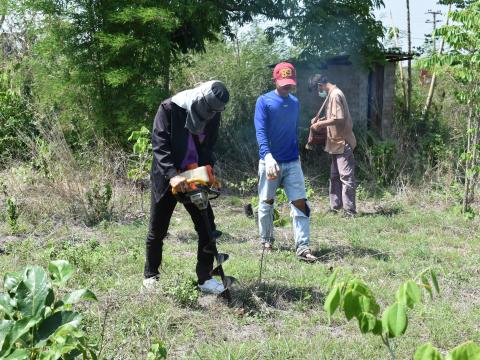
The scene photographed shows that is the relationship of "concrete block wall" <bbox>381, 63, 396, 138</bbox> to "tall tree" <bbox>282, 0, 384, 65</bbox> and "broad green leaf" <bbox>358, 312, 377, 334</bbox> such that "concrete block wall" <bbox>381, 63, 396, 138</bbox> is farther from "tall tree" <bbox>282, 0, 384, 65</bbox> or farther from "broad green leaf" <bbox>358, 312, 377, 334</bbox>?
"broad green leaf" <bbox>358, 312, 377, 334</bbox>

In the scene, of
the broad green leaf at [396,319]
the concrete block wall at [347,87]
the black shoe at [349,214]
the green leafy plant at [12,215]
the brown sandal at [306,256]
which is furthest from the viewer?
the concrete block wall at [347,87]

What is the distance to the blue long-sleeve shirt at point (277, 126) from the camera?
243 inches

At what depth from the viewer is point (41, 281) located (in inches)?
89.3

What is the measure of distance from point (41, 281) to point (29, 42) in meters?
12.8

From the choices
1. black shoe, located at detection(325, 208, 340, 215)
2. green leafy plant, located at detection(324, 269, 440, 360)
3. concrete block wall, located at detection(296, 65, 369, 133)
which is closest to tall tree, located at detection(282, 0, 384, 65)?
concrete block wall, located at detection(296, 65, 369, 133)

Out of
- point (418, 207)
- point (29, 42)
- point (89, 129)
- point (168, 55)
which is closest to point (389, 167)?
point (418, 207)

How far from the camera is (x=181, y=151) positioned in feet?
15.1

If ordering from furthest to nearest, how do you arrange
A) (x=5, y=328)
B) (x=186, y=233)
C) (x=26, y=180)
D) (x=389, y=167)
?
(x=389, y=167)
(x=26, y=180)
(x=186, y=233)
(x=5, y=328)

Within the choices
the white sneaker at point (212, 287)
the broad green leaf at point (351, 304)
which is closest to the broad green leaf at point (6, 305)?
the broad green leaf at point (351, 304)

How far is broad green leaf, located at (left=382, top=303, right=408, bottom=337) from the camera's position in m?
1.69

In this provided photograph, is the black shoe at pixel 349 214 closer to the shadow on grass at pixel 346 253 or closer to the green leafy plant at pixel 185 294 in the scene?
the shadow on grass at pixel 346 253

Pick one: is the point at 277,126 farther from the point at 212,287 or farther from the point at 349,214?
the point at 349,214

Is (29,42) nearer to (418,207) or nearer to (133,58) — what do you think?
(133,58)

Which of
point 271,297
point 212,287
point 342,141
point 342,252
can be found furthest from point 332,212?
point 212,287
